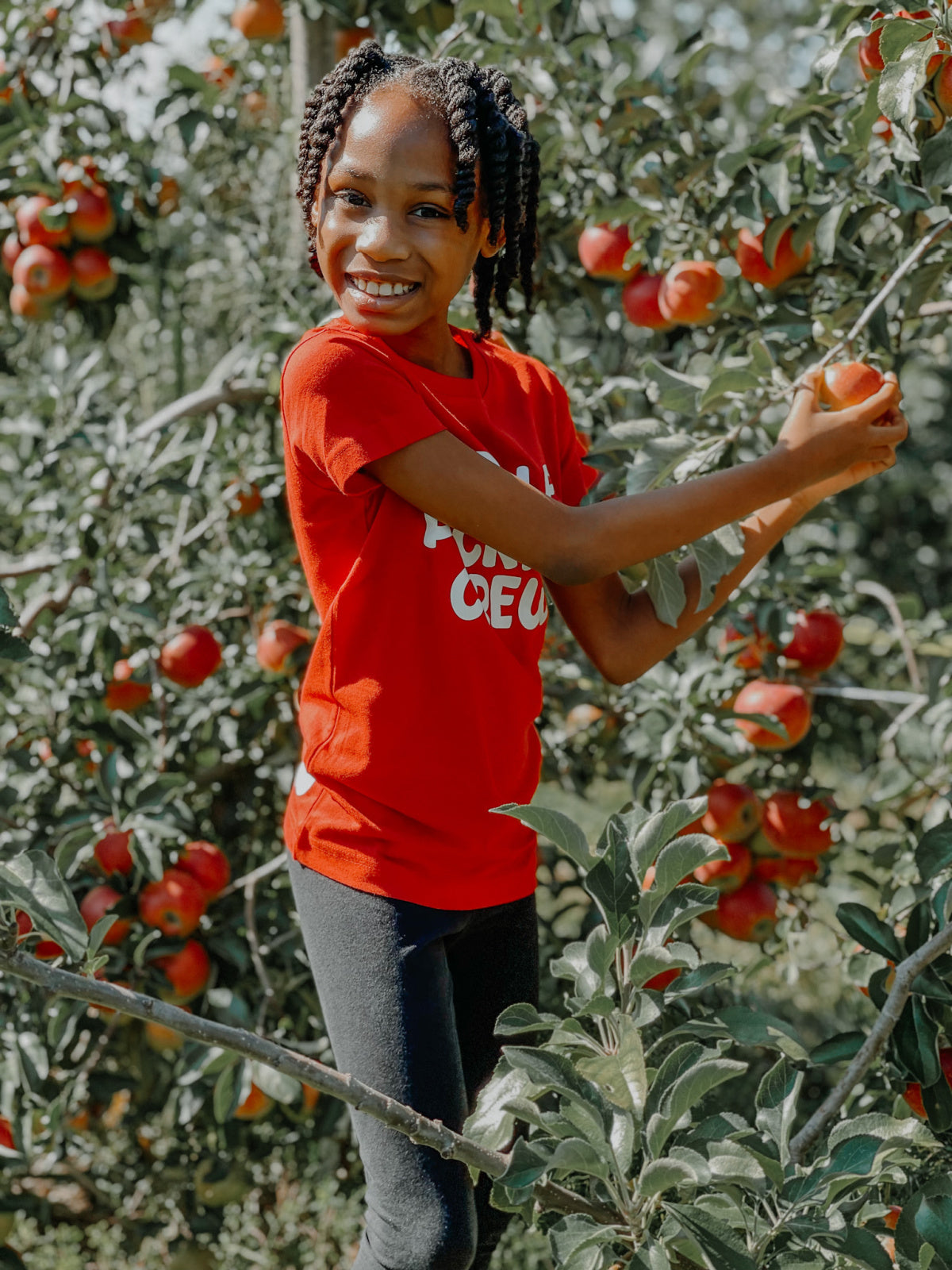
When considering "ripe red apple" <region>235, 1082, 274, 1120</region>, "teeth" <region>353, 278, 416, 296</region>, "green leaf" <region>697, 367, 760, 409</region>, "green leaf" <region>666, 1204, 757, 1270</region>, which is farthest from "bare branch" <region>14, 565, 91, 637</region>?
"green leaf" <region>666, 1204, 757, 1270</region>

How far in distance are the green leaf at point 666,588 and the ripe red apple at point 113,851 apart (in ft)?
2.99

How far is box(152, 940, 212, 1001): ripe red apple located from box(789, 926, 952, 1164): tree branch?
0.95 meters

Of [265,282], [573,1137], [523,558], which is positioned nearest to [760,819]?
[523,558]

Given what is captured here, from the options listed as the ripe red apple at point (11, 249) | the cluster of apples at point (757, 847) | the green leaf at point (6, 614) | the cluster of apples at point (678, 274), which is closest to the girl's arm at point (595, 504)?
the green leaf at point (6, 614)

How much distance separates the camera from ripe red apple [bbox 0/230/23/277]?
236 cm

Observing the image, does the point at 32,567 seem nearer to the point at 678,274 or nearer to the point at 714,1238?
the point at 678,274

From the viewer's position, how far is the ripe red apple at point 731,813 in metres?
1.91

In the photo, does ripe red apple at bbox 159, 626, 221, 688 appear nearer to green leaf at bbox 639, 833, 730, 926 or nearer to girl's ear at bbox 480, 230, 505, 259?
girl's ear at bbox 480, 230, 505, 259

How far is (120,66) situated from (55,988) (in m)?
2.15

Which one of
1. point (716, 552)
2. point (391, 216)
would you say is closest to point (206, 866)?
point (716, 552)

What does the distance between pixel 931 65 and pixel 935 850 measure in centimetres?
80

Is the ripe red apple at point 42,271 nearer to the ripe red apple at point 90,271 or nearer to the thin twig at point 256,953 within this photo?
the ripe red apple at point 90,271

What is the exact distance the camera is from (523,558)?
1.18 meters

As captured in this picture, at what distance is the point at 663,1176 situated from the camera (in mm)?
923
